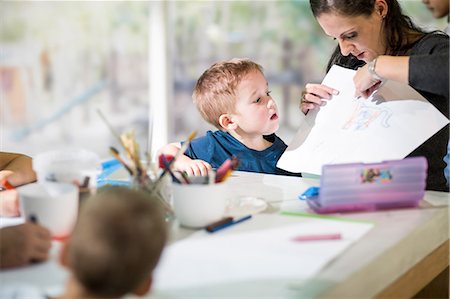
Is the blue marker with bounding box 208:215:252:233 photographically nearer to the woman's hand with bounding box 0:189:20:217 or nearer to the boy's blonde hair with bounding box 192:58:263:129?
the woman's hand with bounding box 0:189:20:217

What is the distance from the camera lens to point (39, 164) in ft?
3.45

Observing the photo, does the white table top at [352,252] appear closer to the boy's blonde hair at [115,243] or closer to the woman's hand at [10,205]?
the boy's blonde hair at [115,243]

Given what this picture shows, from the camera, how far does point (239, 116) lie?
1771 mm

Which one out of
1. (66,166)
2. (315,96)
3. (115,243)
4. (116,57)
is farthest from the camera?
(116,57)

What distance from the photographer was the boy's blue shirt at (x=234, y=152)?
1.72m

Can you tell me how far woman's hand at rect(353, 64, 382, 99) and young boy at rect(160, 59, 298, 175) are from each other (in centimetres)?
32

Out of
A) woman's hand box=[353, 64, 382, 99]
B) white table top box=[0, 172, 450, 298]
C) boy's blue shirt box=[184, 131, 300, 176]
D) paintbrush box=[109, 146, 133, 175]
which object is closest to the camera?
white table top box=[0, 172, 450, 298]

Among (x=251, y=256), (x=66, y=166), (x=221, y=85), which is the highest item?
(x=221, y=85)

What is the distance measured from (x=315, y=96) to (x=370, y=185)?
488mm

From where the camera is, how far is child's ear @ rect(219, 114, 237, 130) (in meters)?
1.79

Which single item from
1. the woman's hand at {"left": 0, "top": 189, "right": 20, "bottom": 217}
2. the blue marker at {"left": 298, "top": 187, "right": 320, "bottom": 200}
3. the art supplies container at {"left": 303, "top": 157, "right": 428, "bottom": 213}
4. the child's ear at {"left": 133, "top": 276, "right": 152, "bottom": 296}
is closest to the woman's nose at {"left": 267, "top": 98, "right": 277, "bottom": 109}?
the blue marker at {"left": 298, "top": 187, "right": 320, "bottom": 200}

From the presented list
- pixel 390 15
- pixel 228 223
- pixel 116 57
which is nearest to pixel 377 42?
pixel 390 15

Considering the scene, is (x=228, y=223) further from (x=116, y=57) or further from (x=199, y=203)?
(x=116, y=57)

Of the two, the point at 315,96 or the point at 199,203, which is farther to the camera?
the point at 315,96
